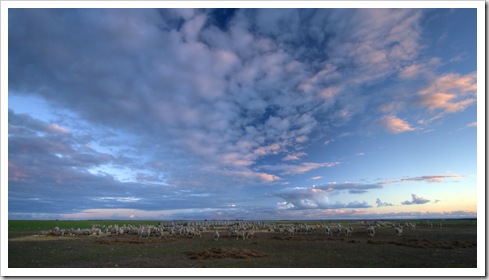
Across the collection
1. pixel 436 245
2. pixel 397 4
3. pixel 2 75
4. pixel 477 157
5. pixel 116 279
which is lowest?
pixel 436 245

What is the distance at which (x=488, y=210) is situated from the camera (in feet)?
39.4

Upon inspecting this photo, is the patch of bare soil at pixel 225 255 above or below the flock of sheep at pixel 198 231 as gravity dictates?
above

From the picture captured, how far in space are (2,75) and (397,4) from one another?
1736cm

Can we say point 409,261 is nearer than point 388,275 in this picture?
No

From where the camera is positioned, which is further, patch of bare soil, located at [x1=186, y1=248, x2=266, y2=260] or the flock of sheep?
the flock of sheep

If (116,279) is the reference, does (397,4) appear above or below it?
above

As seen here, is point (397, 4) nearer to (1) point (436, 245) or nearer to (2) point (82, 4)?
(2) point (82, 4)

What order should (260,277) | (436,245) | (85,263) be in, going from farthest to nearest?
1. (436,245)
2. (85,263)
3. (260,277)

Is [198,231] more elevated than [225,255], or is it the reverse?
[225,255]

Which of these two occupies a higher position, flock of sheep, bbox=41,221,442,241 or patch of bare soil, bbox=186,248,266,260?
patch of bare soil, bbox=186,248,266,260

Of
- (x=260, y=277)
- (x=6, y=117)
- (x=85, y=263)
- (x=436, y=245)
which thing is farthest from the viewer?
(x=436, y=245)

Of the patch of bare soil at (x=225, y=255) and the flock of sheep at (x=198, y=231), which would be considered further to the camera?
the flock of sheep at (x=198, y=231)

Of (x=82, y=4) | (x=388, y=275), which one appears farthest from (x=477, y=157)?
(x=82, y=4)

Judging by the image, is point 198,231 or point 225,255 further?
point 198,231
